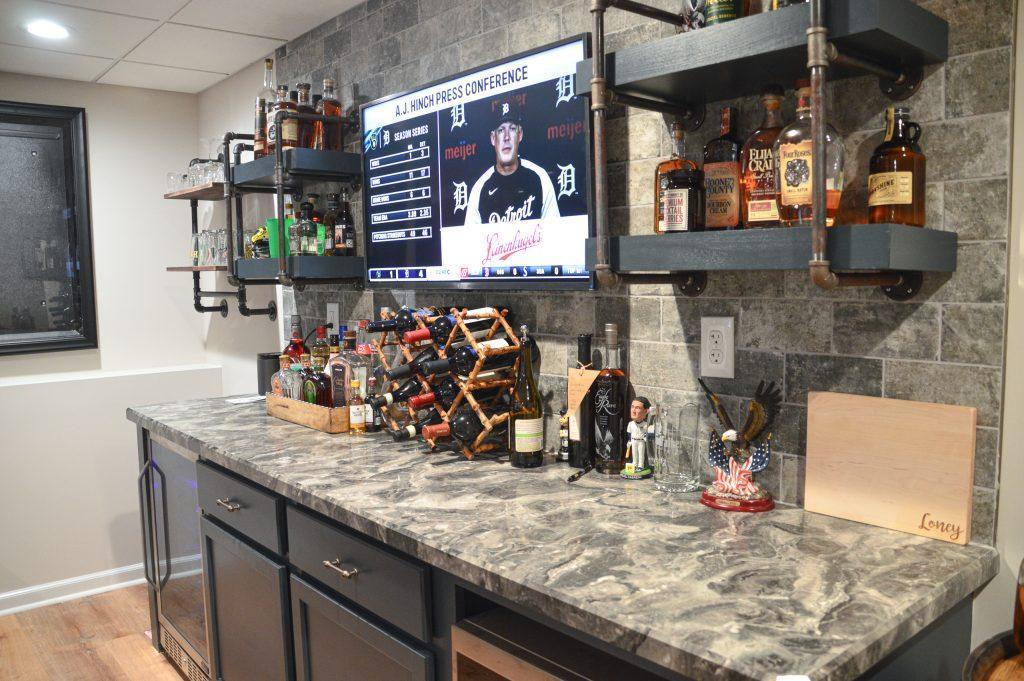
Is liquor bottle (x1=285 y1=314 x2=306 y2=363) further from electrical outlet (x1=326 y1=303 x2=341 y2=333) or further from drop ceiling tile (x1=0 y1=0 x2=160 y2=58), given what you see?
drop ceiling tile (x1=0 y1=0 x2=160 y2=58)

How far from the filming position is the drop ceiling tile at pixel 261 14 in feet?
8.78

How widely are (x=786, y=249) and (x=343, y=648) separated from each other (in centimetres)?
124

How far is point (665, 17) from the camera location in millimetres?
1582

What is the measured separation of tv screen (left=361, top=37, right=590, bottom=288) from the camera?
189cm

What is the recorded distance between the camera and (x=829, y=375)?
1.50 metres

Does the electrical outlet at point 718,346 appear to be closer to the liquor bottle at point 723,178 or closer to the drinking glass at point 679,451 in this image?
the drinking glass at point 679,451

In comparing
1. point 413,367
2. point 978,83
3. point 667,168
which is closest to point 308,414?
point 413,367

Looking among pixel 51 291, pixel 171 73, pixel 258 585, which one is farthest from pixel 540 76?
pixel 51 291

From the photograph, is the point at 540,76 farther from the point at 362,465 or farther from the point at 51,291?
the point at 51,291

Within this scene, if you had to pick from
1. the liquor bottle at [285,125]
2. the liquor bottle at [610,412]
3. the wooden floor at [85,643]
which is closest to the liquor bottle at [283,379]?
the liquor bottle at [285,125]

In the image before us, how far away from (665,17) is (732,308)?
1.99 ft

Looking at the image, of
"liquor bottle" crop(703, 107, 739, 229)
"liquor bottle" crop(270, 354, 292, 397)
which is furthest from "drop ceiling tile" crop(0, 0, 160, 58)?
"liquor bottle" crop(703, 107, 739, 229)

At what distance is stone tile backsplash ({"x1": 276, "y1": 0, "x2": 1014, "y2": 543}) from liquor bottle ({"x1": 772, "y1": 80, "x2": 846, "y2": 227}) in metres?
0.17

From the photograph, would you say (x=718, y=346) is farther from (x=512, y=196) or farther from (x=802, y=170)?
(x=512, y=196)
